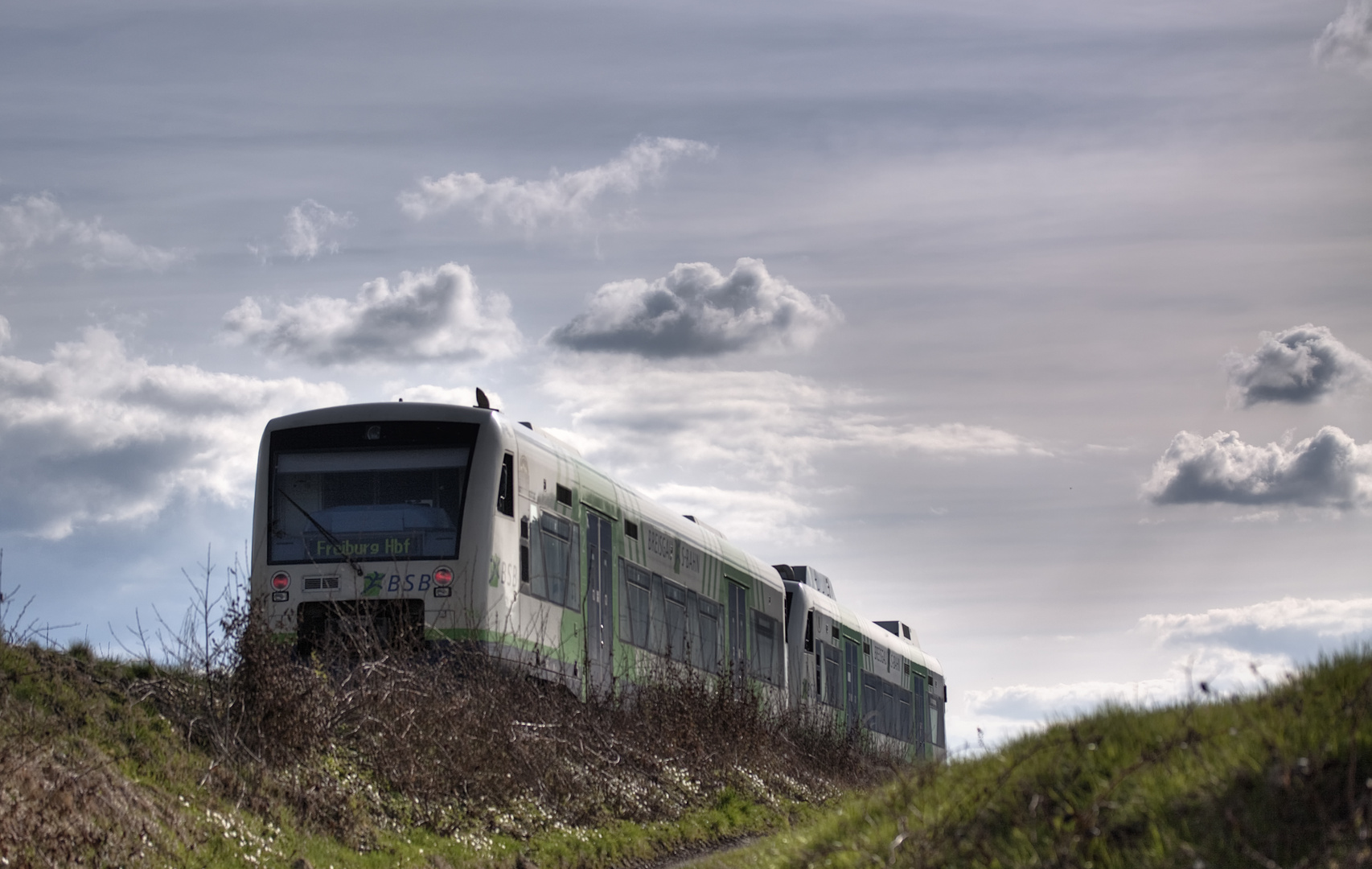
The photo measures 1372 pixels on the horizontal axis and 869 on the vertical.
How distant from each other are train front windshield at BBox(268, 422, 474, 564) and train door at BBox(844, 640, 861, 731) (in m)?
14.0

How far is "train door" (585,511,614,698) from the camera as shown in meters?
17.5

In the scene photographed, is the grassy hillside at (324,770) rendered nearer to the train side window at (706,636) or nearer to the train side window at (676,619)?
the train side window at (676,619)

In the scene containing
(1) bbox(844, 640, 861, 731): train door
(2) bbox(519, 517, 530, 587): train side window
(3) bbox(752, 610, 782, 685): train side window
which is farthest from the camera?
(1) bbox(844, 640, 861, 731): train door

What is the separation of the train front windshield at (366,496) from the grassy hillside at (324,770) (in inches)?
56.1

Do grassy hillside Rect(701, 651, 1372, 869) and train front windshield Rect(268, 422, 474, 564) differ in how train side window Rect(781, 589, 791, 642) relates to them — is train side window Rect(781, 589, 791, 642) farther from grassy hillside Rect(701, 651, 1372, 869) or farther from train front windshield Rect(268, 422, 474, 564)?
grassy hillside Rect(701, 651, 1372, 869)

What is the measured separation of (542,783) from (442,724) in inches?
50.1

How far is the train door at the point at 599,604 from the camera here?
17.5 m

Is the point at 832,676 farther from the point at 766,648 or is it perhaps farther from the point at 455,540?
the point at 455,540

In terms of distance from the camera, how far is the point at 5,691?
10.4 meters

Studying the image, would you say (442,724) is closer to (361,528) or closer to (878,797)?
(361,528)

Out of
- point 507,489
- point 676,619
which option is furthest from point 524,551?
point 676,619

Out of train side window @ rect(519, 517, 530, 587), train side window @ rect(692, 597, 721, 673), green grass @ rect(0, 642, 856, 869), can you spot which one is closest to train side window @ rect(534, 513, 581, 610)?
train side window @ rect(519, 517, 530, 587)

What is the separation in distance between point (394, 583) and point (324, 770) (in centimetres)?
332

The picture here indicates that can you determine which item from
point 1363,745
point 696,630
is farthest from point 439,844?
point 696,630
